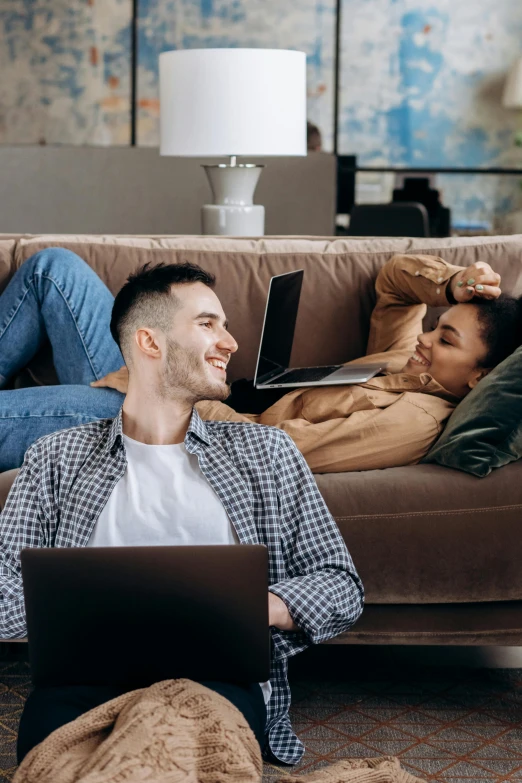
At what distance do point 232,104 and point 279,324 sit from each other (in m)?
1.30

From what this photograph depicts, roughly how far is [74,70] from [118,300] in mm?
4772

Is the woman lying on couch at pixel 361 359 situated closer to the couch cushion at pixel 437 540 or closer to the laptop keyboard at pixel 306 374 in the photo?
the laptop keyboard at pixel 306 374

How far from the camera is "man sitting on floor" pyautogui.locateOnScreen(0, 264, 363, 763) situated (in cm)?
146

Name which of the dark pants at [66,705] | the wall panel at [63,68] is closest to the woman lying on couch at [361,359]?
the dark pants at [66,705]

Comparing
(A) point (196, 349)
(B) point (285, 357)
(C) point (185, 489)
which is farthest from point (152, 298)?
(B) point (285, 357)

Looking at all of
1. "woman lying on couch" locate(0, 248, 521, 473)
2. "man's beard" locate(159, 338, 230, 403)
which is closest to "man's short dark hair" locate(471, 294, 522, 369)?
"woman lying on couch" locate(0, 248, 521, 473)

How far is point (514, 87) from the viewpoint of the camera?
5.73m

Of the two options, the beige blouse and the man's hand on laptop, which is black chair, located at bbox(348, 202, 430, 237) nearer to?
the beige blouse

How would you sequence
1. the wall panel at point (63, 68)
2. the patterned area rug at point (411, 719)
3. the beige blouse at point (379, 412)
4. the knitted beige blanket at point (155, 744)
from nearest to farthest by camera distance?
the knitted beige blanket at point (155, 744)
the patterned area rug at point (411, 719)
the beige blouse at point (379, 412)
the wall panel at point (63, 68)

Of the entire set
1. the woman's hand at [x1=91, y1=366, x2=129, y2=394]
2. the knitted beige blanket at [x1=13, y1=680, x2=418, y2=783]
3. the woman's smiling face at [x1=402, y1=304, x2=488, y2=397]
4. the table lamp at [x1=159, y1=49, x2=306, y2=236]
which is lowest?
the knitted beige blanket at [x1=13, y1=680, x2=418, y2=783]

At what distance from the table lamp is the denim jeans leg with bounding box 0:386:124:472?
1.37 m

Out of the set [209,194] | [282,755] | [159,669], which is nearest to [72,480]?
[159,669]

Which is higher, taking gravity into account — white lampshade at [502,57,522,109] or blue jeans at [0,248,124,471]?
white lampshade at [502,57,522,109]

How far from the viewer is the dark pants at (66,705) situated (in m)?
1.24
